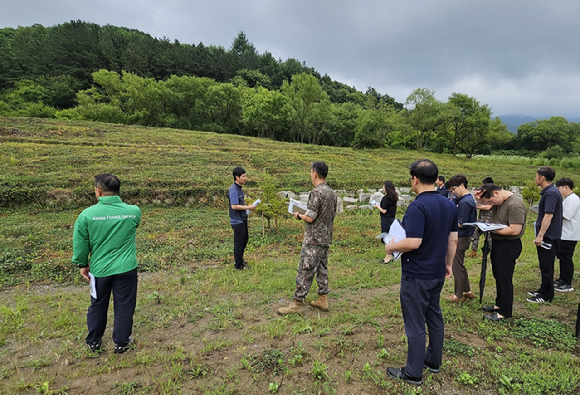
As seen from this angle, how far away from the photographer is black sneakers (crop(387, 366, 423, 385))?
2870mm

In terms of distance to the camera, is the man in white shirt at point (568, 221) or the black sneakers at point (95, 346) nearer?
the black sneakers at point (95, 346)

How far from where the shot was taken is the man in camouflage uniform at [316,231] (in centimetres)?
416

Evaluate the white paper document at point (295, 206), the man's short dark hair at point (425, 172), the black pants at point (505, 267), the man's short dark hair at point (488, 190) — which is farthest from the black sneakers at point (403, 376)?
the man's short dark hair at point (488, 190)

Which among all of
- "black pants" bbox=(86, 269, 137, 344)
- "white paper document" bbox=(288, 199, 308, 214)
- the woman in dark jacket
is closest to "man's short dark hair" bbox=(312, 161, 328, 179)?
"white paper document" bbox=(288, 199, 308, 214)

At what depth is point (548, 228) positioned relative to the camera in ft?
15.8

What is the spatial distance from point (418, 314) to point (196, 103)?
51.3m

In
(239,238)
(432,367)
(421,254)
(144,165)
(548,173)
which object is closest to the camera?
(421,254)

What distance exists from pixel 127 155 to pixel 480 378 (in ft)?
67.1

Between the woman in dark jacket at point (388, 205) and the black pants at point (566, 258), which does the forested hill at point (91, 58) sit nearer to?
the woman in dark jacket at point (388, 205)

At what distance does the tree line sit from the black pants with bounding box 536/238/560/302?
40448 mm

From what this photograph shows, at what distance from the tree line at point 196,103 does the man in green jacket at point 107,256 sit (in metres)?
41.8

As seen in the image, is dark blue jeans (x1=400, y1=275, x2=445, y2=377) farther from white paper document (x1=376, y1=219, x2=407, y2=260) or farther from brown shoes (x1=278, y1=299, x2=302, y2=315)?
brown shoes (x1=278, y1=299, x2=302, y2=315)

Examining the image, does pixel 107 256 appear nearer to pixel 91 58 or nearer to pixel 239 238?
pixel 239 238

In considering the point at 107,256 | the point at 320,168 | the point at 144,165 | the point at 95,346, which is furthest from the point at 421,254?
the point at 144,165
